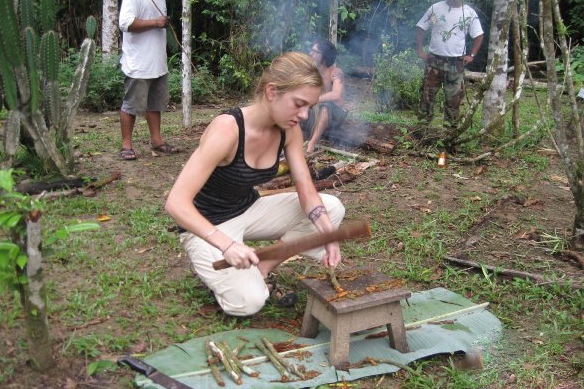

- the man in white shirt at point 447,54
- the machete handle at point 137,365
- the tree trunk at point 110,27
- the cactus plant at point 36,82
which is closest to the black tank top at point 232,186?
the machete handle at point 137,365

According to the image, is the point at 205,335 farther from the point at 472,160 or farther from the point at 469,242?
the point at 472,160

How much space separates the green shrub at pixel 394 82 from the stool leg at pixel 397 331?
7.00 meters

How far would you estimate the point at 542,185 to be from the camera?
5914mm

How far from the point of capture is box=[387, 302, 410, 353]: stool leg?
3080 millimetres

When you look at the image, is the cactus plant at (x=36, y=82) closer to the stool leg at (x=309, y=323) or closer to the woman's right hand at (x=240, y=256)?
the woman's right hand at (x=240, y=256)

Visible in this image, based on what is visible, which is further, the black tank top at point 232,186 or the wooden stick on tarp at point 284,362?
the black tank top at point 232,186

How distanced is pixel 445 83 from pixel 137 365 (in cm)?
586

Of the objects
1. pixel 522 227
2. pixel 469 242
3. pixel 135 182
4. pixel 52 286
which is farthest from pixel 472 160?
pixel 52 286

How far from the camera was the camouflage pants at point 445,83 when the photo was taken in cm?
764

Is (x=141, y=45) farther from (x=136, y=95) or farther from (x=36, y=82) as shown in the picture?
(x=36, y=82)

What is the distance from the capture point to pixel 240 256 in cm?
287

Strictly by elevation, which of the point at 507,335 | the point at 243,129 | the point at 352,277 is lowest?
the point at 507,335

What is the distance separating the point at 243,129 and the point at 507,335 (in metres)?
1.74

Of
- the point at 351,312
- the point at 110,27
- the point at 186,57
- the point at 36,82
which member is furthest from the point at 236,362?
the point at 110,27
